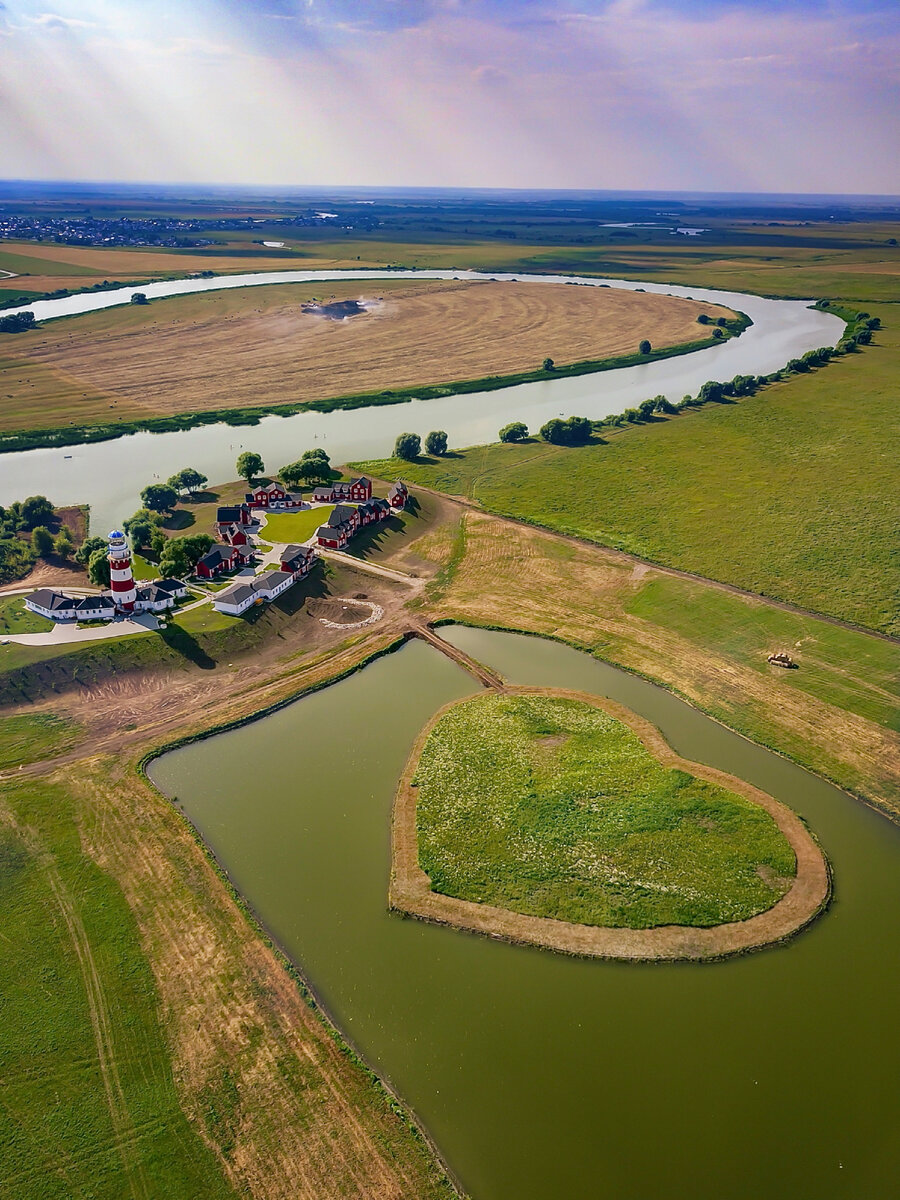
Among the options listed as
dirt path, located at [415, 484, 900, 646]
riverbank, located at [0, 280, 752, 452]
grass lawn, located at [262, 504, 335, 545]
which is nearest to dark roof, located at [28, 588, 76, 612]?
grass lawn, located at [262, 504, 335, 545]

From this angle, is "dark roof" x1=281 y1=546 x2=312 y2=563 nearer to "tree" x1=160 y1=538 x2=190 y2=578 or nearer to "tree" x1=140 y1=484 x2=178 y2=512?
"tree" x1=160 y1=538 x2=190 y2=578

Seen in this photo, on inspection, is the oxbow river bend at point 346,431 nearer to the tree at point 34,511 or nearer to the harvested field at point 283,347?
the tree at point 34,511

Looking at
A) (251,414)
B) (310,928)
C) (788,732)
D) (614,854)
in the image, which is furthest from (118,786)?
(251,414)

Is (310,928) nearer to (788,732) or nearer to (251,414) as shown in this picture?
(788,732)

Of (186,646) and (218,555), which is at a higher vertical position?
(218,555)

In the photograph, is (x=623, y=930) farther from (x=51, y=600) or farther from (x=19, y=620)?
(x=19, y=620)

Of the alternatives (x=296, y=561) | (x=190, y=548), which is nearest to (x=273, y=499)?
(x=296, y=561)
